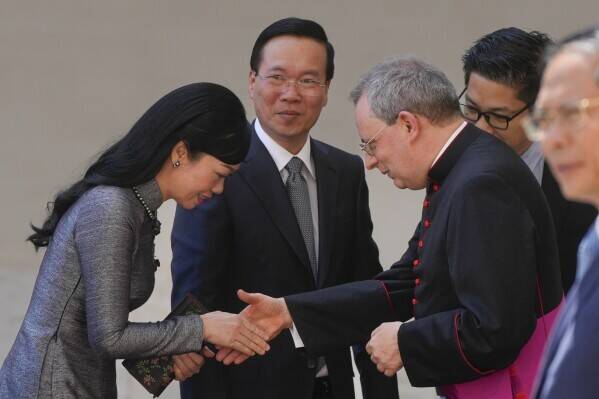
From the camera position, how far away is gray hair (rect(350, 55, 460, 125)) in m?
3.23

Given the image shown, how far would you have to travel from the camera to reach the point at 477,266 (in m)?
3.02

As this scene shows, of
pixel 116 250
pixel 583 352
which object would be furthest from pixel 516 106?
pixel 583 352

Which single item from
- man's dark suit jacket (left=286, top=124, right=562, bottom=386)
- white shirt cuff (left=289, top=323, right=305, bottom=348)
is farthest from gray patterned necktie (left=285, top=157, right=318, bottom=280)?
man's dark suit jacket (left=286, top=124, right=562, bottom=386)

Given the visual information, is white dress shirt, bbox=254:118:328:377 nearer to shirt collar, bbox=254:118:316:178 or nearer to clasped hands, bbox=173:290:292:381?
shirt collar, bbox=254:118:316:178

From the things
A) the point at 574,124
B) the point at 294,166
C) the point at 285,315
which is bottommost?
the point at 285,315

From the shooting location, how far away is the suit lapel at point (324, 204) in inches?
154

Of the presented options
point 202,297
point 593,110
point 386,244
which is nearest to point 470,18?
point 386,244

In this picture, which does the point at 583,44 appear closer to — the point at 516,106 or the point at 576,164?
the point at 576,164

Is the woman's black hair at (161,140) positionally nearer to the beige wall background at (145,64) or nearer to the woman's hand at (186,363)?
the woman's hand at (186,363)

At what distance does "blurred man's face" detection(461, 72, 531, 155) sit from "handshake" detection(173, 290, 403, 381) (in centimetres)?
75

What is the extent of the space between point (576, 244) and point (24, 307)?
3307 mm

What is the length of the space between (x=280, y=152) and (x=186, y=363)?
0.75m

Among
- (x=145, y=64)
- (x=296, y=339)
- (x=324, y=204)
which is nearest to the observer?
(x=296, y=339)

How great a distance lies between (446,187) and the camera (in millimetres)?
3197
